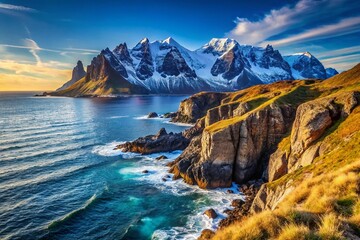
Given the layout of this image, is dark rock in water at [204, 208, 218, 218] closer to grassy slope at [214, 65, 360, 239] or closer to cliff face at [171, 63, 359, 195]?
cliff face at [171, 63, 359, 195]

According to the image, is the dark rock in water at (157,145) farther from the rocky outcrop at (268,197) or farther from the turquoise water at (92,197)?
the rocky outcrop at (268,197)

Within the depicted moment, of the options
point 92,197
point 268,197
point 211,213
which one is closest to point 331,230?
point 268,197

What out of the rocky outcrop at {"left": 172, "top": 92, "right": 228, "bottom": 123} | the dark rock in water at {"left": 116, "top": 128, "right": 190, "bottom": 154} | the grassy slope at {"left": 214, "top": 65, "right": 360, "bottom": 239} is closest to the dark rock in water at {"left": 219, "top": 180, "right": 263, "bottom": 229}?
the grassy slope at {"left": 214, "top": 65, "right": 360, "bottom": 239}

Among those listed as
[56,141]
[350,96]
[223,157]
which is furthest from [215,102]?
[350,96]

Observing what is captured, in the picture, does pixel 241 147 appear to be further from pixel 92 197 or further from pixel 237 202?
pixel 92 197

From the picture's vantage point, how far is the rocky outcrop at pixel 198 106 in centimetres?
14262

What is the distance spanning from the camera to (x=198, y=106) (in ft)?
477

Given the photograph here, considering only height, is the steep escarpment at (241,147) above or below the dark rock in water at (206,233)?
above

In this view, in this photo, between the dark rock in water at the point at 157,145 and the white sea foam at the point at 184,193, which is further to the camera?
the dark rock in water at the point at 157,145

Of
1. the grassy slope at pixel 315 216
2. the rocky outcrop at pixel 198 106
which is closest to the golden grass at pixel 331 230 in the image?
the grassy slope at pixel 315 216

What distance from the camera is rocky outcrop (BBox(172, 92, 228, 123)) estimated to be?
468 feet

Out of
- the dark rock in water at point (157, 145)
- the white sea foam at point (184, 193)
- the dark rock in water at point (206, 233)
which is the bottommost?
the white sea foam at point (184, 193)

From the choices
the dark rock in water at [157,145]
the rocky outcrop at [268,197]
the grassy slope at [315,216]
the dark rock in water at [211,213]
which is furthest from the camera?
the dark rock in water at [157,145]

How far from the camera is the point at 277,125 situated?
185 ft
